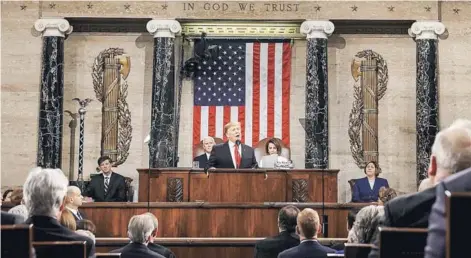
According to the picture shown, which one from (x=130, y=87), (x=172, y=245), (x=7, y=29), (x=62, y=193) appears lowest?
(x=172, y=245)

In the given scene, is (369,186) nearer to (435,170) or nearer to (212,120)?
(212,120)

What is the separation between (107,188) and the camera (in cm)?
1386

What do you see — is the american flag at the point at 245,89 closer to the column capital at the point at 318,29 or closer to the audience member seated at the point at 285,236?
the column capital at the point at 318,29

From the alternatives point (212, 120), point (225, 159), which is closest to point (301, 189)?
point (225, 159)

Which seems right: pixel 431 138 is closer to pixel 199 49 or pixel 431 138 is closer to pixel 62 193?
pixel 199 49

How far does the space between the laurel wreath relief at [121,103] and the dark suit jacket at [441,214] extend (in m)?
13.6

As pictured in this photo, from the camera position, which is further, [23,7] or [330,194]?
[23,7]

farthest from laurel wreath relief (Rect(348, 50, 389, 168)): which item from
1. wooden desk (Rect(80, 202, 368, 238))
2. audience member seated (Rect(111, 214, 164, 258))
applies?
audience member seated (Rect(111, 214, 164, 258))

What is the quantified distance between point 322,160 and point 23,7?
671cm

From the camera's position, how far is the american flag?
1644 cm

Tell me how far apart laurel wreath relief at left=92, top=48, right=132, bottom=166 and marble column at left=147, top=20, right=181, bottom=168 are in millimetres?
848

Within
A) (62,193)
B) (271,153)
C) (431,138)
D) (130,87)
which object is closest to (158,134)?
(130,87)

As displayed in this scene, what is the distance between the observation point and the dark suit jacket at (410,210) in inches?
142

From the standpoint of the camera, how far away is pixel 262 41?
651 inches
